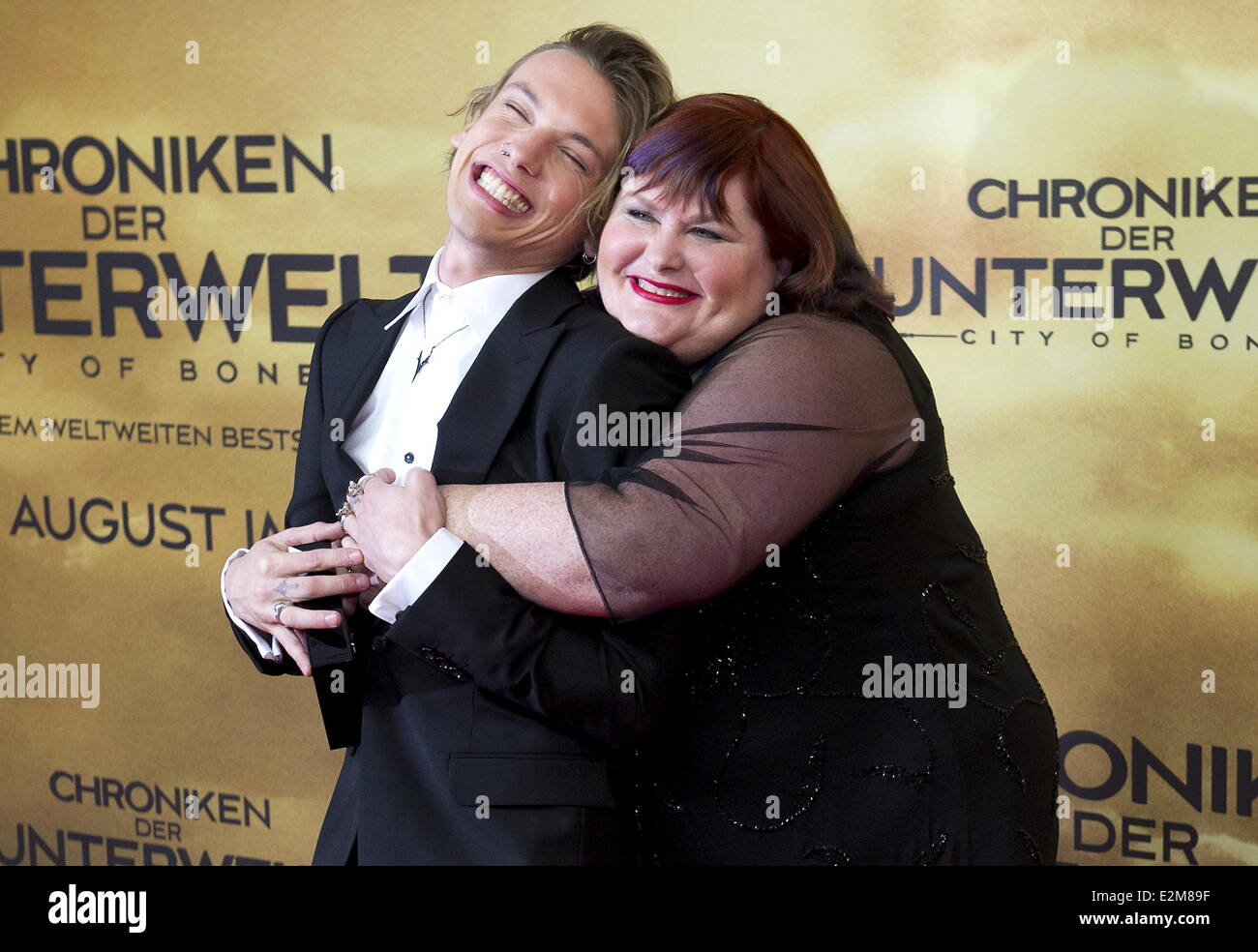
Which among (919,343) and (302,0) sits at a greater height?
(302,0)

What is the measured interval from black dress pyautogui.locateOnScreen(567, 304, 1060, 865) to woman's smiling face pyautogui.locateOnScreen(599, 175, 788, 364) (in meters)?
0.06

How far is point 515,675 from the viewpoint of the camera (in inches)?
53.4

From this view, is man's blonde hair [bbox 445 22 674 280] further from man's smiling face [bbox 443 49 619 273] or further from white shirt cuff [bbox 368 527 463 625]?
white shirt cuff [bbox 368 527 463 625]

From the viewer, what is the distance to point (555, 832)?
1.43m

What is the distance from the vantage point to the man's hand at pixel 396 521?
1.37 m

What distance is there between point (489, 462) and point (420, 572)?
179 millimetres

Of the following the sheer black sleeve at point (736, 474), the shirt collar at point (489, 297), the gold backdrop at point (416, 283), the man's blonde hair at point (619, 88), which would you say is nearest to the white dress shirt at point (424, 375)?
the shirt collar at point (489, 297)

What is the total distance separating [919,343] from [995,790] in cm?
139

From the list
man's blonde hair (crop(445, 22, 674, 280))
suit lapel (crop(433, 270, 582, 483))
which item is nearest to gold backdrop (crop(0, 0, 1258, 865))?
man's blonde hair (crop(445, 22, 674, 280))

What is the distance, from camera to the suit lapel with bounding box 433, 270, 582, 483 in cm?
149

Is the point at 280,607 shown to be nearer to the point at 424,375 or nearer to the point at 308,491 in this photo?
the point at 308,491

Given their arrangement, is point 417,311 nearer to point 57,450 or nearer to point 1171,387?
point 1171,387

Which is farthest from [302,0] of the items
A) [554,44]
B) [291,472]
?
[554,44]
